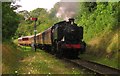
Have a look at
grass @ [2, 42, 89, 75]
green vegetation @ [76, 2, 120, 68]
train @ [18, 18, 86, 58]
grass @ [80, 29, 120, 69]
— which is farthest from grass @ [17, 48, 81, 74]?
train @ [18, 18, 86, 58]

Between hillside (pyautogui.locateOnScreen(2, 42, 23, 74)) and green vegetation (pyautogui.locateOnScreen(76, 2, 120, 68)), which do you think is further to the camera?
green vegetation (pyautogui.locateOnScreen(76, 2, 120, 68))

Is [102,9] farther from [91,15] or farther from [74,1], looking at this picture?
[74,1]

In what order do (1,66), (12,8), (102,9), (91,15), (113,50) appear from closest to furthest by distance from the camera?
(1,66) < (113,50) < (12,8) < (102,9) < (91,15)

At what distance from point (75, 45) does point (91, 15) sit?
10.4m

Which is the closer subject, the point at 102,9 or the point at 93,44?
the point at 93,44

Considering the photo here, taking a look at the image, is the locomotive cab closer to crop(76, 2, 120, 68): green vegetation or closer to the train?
the train

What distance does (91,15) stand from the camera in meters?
35.6

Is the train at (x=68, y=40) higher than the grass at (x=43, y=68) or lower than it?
higher

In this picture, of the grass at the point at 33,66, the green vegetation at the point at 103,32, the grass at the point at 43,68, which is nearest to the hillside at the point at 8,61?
the grass at the point at 33,66

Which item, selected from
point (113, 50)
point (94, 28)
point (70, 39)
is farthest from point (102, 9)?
point (113, 50)

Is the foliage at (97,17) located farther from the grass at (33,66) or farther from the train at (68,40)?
the grass at (33,66)

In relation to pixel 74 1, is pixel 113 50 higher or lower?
lower

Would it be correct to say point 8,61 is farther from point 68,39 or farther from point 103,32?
point 103,32

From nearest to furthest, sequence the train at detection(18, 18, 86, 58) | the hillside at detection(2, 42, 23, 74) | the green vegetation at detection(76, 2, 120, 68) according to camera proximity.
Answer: the hillside at detection(2, 42, 23, 74)
the green vegetation at detection(76, 2, 120, 68)
the train at detection(18, 18, 86, 58)
